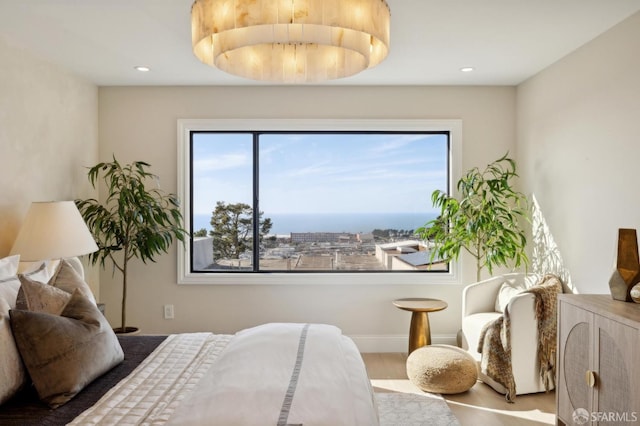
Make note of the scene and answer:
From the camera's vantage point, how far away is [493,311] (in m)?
4.03

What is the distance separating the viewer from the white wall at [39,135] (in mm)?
3242

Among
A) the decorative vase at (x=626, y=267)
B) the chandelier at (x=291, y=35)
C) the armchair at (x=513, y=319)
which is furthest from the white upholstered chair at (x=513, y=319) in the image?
the chandelier at (x=291, y=35)

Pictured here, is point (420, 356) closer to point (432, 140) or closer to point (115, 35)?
point (432, 140)

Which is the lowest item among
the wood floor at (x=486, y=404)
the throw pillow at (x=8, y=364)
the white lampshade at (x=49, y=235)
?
the wood floor at (x=486, y=404)

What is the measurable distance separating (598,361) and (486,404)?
1069mm

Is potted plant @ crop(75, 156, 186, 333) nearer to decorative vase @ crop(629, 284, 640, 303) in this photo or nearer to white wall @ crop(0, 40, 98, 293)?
white wall @ crop(0, 40, 98, 293)

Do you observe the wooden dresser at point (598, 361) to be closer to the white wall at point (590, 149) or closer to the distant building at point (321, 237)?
the white wall at point (590, 149)

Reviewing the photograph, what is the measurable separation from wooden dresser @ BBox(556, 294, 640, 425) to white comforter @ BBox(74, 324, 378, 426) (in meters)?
1.25

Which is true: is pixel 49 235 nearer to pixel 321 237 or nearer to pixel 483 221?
pixel 321 237

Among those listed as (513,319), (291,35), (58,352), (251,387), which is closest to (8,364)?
(58,352)

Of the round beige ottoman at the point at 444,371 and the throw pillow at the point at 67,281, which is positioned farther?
the round beige ottoman at the point at 444,371

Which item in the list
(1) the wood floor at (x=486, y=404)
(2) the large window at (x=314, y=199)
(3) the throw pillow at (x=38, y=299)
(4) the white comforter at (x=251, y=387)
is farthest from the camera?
(2) the large window at (x=314, y=199)

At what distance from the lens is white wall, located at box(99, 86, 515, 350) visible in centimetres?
446

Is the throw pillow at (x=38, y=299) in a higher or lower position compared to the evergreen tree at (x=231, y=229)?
lower
